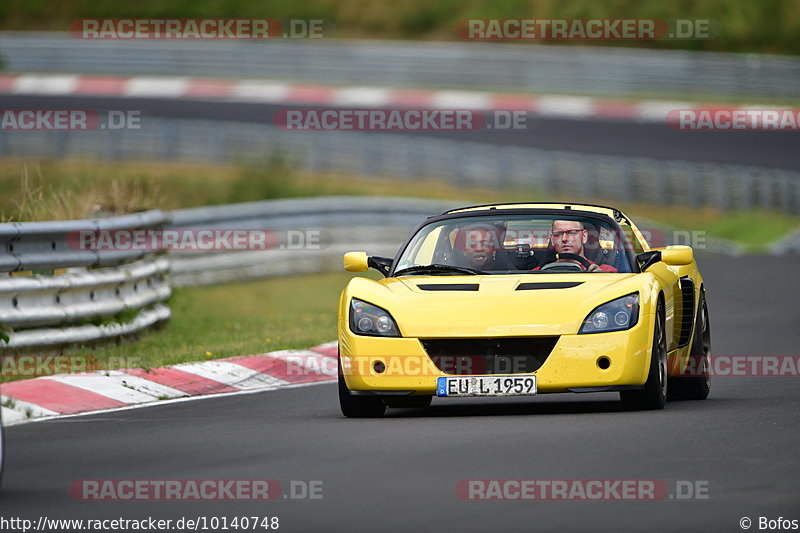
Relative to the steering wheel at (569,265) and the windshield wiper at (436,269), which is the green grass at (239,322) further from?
the steering wheel at (569,265)

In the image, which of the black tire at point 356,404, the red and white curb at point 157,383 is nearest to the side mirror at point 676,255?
the black tire at point 356,404

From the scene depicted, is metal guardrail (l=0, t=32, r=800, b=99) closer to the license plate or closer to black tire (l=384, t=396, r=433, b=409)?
black tire (l=384, t=396, r=433, b=409)

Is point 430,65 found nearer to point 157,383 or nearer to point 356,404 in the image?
point 157,383

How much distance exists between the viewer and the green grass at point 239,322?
1369 cm

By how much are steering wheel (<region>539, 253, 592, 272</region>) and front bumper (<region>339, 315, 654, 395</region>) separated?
3.01 feet

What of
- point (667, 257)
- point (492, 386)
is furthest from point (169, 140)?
point (492, 386)

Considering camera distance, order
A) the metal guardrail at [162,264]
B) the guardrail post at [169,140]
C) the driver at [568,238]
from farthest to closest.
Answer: the guardrail post at [169,140], the metal guardrail at [162,264], the driver at [568,238]

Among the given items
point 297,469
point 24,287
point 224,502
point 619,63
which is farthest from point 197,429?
point 619,63

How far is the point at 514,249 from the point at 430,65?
29.9 m

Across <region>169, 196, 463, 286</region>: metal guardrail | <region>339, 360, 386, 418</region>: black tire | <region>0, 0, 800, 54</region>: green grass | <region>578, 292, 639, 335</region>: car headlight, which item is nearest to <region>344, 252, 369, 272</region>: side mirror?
<region>339, 360, 386, 418</region>: black tire

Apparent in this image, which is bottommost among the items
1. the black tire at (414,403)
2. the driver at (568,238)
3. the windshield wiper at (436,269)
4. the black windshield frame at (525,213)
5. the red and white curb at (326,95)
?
the black tire at (414,403)

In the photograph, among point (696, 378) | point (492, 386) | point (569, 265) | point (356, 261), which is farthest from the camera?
point (696, 378)

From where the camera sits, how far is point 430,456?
8.43 metres

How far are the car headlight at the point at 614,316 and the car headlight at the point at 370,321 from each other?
116 cm
